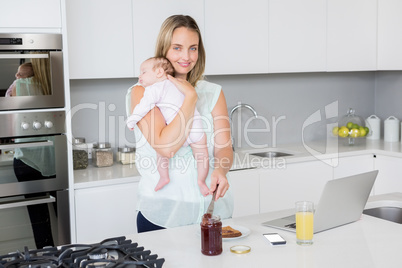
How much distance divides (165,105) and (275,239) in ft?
2.46

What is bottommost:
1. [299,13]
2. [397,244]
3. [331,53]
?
[397,244]

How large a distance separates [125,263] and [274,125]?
3142mm

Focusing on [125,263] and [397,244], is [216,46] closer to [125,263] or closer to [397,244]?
[397,244]

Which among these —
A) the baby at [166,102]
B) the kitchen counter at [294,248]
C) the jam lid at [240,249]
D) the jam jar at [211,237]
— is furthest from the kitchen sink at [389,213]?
the jam jar at [211,237]

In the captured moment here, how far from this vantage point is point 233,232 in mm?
2006

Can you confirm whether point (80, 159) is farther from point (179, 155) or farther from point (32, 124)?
point (179, 155)

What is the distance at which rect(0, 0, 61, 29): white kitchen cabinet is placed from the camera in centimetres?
296

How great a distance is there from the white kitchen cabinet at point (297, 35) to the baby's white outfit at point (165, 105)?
1.81m

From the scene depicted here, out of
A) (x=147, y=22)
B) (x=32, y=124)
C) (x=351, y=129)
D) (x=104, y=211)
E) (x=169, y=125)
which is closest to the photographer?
(x=169, y=125)

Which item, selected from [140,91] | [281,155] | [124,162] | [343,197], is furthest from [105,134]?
[343,197]

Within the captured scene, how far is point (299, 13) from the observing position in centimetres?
411

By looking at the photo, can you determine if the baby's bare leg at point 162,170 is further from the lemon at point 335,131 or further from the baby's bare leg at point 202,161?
the lemon at point 335,131

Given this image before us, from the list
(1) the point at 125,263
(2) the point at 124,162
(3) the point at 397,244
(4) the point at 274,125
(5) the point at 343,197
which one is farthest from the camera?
(4) the point at 274,125

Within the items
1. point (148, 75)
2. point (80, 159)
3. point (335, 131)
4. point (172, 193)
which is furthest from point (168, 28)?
point (335, 131)
